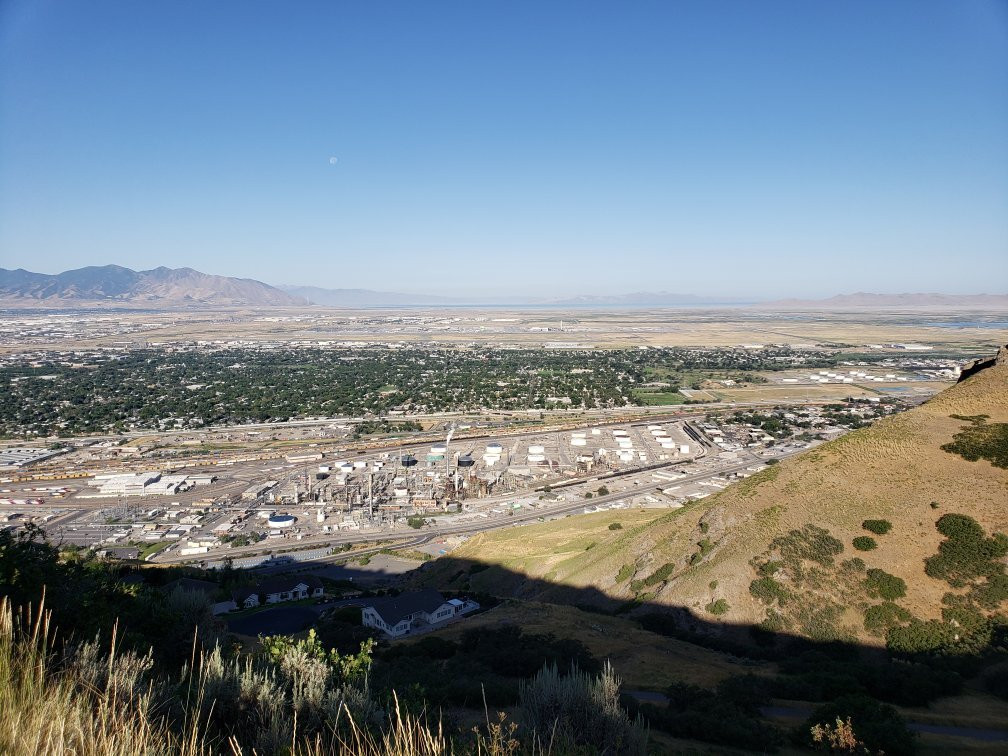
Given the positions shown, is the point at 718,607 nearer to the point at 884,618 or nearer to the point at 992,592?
the point at 884,618

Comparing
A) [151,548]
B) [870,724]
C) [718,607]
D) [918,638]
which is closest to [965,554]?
[918,638]

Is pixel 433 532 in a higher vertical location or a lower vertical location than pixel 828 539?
lower

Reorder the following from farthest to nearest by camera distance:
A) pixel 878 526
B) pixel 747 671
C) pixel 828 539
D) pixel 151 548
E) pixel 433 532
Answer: pixel 433 532, pixel 151 548, pixel 828 539, pixel 878 526, pixel 747 671

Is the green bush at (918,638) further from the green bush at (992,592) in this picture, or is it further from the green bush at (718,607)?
the green bush at (718,607)

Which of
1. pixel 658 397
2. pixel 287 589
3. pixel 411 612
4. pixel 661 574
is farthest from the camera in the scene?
pixel 658 397

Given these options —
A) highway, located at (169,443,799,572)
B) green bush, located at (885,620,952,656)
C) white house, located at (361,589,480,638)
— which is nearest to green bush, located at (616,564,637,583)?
white house, located at (361,589,480,638)

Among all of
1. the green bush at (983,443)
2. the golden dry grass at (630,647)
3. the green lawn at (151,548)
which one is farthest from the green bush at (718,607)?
the green lawn at (151,548)

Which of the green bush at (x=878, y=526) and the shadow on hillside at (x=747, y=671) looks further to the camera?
the green bush at (x=878, y=526)
